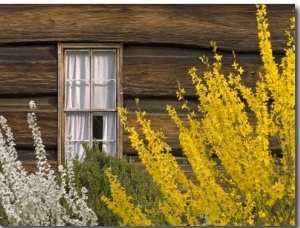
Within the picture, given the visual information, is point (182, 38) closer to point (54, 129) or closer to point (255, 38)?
point (255, 38)

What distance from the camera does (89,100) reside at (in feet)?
12.3

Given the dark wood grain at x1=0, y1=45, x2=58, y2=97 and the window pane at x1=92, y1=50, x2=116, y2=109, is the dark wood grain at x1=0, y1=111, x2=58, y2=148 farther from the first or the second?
the window pane at x1=92, y1=50, x2=116, y2=109

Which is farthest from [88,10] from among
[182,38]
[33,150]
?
[33,150]

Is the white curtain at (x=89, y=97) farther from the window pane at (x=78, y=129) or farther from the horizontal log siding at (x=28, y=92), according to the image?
the horizontal log siding at (x=28, y=92)

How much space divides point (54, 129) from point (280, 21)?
148 centimetres

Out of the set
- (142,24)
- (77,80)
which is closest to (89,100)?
(77,80)

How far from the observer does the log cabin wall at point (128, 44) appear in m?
3.82

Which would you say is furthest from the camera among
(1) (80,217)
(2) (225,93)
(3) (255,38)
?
(3) (255,38)

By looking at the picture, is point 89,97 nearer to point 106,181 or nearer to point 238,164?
point 106,181

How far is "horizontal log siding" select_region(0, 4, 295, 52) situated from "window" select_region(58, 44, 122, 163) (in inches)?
5.3

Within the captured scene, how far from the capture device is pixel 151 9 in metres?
3.85

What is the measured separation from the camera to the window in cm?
375

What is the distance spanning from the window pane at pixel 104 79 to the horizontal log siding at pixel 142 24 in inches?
4.0

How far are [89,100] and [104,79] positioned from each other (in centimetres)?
16
